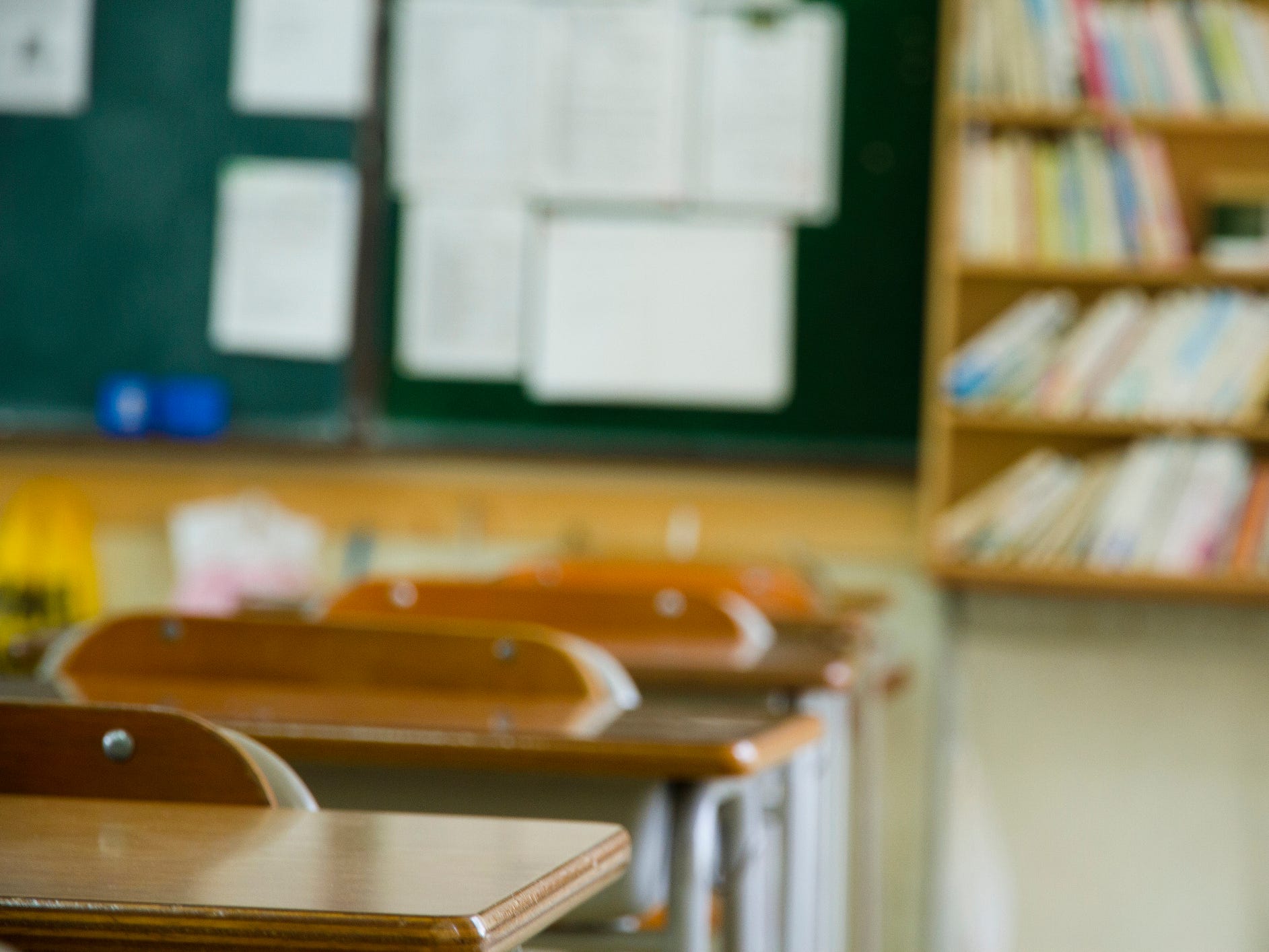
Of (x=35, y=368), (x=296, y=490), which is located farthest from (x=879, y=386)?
(x=35, y=368)

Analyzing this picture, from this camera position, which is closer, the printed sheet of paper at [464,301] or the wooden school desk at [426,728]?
the wooden school desk at [426,728]

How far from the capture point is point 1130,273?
3512mm

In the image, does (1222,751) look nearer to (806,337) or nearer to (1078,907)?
(1078,907)

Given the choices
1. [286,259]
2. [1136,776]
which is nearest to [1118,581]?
[1136,776]

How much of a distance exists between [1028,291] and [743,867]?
245 cm

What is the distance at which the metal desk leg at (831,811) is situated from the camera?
7.52 ft

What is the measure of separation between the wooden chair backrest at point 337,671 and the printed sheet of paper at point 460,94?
2.39 metres

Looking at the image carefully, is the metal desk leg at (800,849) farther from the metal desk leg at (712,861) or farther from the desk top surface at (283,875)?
the desk top surface at (283,875)

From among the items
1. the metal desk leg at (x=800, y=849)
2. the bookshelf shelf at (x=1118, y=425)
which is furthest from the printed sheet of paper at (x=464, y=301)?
the metal desk leg at (x=800, y=849)

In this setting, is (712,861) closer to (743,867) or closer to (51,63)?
(743,867)

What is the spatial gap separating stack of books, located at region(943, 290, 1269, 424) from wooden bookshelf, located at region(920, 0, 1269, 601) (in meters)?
0.04

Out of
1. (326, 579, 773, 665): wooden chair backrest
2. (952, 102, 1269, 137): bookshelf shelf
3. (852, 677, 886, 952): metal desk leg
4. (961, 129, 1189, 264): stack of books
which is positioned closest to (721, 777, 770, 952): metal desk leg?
(326, 579, 773, 665): wooden chair backrest

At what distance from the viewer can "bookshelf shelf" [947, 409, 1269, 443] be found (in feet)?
11.3

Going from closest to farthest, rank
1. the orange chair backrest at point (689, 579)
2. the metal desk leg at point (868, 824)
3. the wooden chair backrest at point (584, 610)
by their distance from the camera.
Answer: the wooden chair backrest at point (584, 610)
the orange chair backrest at point (689, 579)
the metal desk leg at point (868, 824)
